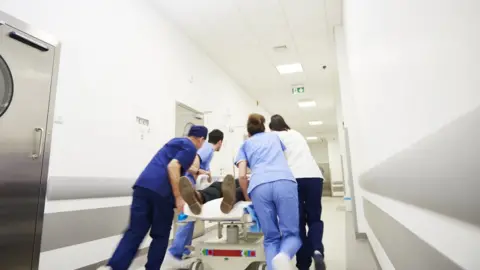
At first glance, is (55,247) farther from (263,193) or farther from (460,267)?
(460,267)

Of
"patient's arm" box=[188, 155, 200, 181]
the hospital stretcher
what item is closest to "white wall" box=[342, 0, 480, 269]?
the hospital stretcher

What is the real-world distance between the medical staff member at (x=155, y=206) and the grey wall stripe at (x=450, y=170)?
5.16ft

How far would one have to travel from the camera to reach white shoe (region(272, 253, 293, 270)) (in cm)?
191

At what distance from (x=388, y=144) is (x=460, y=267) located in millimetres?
995

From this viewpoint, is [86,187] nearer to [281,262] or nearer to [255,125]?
[255,125]

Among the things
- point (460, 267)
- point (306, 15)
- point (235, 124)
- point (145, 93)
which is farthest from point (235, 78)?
point (460, 267)

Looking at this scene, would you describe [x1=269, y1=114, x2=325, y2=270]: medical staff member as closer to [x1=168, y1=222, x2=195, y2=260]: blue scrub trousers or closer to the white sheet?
the white sheet

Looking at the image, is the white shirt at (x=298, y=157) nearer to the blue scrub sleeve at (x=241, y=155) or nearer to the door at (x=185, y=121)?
the blue scrub sleeve at (x=241, y=155)

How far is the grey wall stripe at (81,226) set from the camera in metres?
2.36

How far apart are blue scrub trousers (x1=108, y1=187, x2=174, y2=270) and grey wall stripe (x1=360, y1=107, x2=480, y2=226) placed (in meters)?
1.64

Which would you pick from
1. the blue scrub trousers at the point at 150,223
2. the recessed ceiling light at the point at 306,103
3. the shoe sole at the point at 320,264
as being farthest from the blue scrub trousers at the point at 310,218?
the recessed ceiling light at the point at 306,103

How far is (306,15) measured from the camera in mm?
4520

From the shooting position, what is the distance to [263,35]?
5129 mm

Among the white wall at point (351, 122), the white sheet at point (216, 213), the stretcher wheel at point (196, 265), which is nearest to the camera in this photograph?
the white sheet at point (216, 213)
